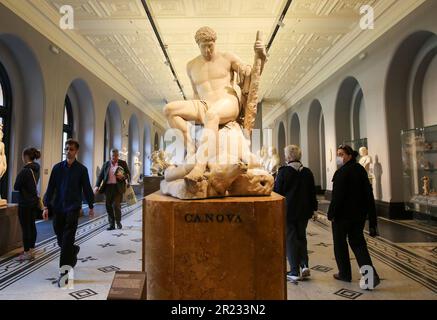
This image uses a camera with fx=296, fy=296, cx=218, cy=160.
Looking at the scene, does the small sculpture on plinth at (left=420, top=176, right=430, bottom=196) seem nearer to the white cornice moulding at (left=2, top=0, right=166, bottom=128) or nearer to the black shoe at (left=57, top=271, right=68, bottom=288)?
the black shoe at (left=57, top=271, right=68, bottom=288)

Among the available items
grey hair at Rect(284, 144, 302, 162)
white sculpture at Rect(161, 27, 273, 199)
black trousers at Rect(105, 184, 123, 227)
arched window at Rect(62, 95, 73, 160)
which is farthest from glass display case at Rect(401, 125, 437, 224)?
arched window at Rect(62, 95, 73, 160)

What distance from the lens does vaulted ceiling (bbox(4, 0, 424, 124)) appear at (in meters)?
6.84

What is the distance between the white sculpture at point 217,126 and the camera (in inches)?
82.9

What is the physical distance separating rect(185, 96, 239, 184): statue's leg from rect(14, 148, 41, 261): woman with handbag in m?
3.00

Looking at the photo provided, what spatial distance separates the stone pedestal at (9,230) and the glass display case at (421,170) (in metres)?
7.65

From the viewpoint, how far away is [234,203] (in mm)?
1946

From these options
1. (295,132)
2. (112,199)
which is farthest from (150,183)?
(295,132)

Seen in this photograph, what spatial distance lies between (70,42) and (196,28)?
138 inches

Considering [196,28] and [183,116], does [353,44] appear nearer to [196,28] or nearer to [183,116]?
[196,28]

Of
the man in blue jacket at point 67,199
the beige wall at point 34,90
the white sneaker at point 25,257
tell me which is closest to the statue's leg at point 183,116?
the man in blue jacket at point 67,199

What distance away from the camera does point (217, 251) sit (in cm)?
191

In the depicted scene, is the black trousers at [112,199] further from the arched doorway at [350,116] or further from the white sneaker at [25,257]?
the arched doorway at [350,116]
